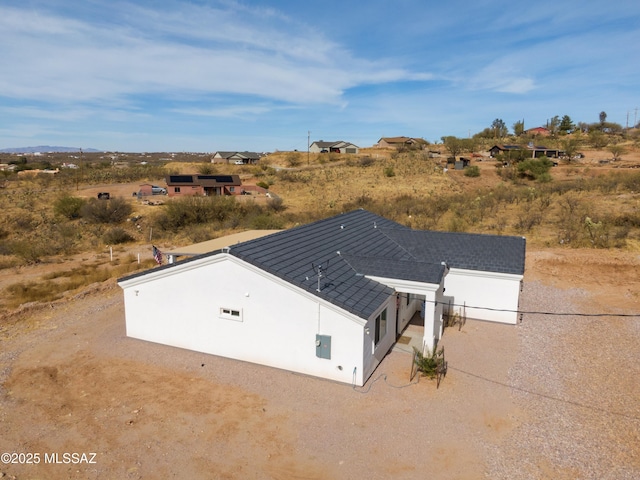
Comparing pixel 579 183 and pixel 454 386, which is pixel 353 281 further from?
pixel 579 183

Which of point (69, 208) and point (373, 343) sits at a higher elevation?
point (69, 208)

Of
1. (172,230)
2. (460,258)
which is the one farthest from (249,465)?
(172,230)

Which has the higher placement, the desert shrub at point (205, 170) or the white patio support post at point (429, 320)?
Answer: the desert shrub at point (205, 170)

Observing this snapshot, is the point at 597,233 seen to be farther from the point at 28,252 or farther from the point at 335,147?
the point at 335,147

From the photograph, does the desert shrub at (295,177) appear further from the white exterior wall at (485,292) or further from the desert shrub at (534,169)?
the white exterior wall at (485,292)

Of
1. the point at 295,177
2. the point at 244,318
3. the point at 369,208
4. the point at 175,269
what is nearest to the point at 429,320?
the point at 244,318

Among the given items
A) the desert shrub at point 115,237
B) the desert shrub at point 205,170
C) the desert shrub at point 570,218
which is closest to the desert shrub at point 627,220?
the desert shrub at point 570,218

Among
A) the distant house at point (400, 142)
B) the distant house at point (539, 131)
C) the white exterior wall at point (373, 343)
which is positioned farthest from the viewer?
the distant house at point (539, 131)

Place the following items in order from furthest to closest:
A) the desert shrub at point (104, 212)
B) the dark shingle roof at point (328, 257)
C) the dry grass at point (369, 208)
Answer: the desert shrub at point (104, 212)
the dry grass at point (369, 208)
the dark shingle roof at point (328, 257)
